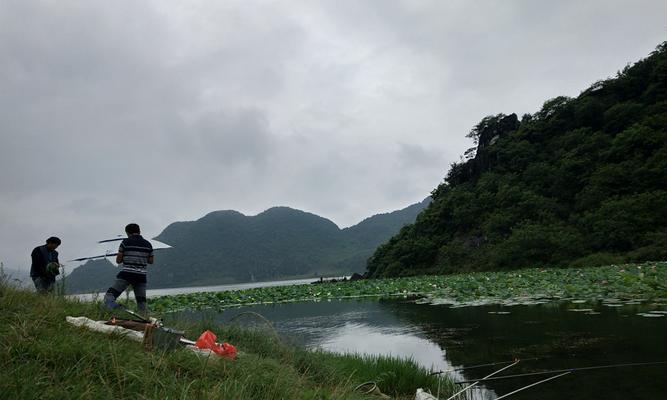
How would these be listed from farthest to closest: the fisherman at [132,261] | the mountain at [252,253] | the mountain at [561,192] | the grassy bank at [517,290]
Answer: the mountain at [252,253]
the mountain at [561,192]
the grassy bank at [517,290]
the fisherman at [132,261]

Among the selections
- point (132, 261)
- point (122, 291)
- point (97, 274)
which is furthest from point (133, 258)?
point (97, 274)

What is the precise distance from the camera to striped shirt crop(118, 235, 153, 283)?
6.75 meters

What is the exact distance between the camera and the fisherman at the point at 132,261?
6.73 meters

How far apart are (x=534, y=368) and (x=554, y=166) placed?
3670cm

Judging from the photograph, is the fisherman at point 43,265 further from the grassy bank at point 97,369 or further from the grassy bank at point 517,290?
the grassy bank at point 517,290

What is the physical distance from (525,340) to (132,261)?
24.2 feet

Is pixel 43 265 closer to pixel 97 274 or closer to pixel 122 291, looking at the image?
pixel 122 291

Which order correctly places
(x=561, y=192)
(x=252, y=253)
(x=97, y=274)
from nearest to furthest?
1. (x=561, y=192)
2. (x=97, y=274)
3. (x=252, y=253)

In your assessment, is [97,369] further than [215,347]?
No

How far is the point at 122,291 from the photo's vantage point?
6.88m

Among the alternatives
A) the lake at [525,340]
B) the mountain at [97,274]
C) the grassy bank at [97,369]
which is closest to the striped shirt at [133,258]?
the grassy bank at [97,369]

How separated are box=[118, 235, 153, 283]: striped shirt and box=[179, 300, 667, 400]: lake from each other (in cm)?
193

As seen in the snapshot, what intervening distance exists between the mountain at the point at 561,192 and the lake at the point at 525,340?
56.6 feet

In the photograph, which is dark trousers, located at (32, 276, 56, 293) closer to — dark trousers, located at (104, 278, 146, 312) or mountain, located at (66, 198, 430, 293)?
dark trousers, located at (104, 278, 146, 312)
